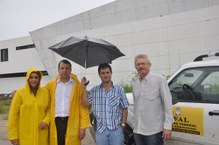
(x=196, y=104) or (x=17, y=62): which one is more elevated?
(x=17, y=62)

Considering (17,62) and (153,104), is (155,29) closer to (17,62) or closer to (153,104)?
(153,104)

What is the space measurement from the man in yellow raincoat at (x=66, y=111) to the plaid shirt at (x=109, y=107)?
0.28 m

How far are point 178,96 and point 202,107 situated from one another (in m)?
0.47

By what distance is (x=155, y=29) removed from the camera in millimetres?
20984

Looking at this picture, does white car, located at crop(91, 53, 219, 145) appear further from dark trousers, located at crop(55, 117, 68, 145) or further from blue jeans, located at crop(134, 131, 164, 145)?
dark trousers, located at crop(55, 117, 68, 145)

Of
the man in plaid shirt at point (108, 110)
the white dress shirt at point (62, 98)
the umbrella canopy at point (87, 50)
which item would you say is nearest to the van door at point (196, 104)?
the man in plaid shirt at point (108, 110)

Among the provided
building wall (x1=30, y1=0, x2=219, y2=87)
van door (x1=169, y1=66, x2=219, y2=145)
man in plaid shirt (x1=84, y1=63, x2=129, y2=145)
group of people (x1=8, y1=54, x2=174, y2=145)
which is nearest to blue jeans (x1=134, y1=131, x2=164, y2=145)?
group of people (x1=8, y1=54, x2=174, y2=145)

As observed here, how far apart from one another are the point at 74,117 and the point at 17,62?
110ft

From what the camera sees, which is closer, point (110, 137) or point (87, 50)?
point (110, 137)

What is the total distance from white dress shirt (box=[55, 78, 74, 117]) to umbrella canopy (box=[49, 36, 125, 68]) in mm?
441

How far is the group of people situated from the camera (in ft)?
12.0

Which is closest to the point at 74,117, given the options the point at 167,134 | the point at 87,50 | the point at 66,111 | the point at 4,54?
the point at 66,111

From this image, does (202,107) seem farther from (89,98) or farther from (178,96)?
(89,98)

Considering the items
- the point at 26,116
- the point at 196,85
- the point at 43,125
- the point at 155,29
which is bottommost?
the point at 43,125
